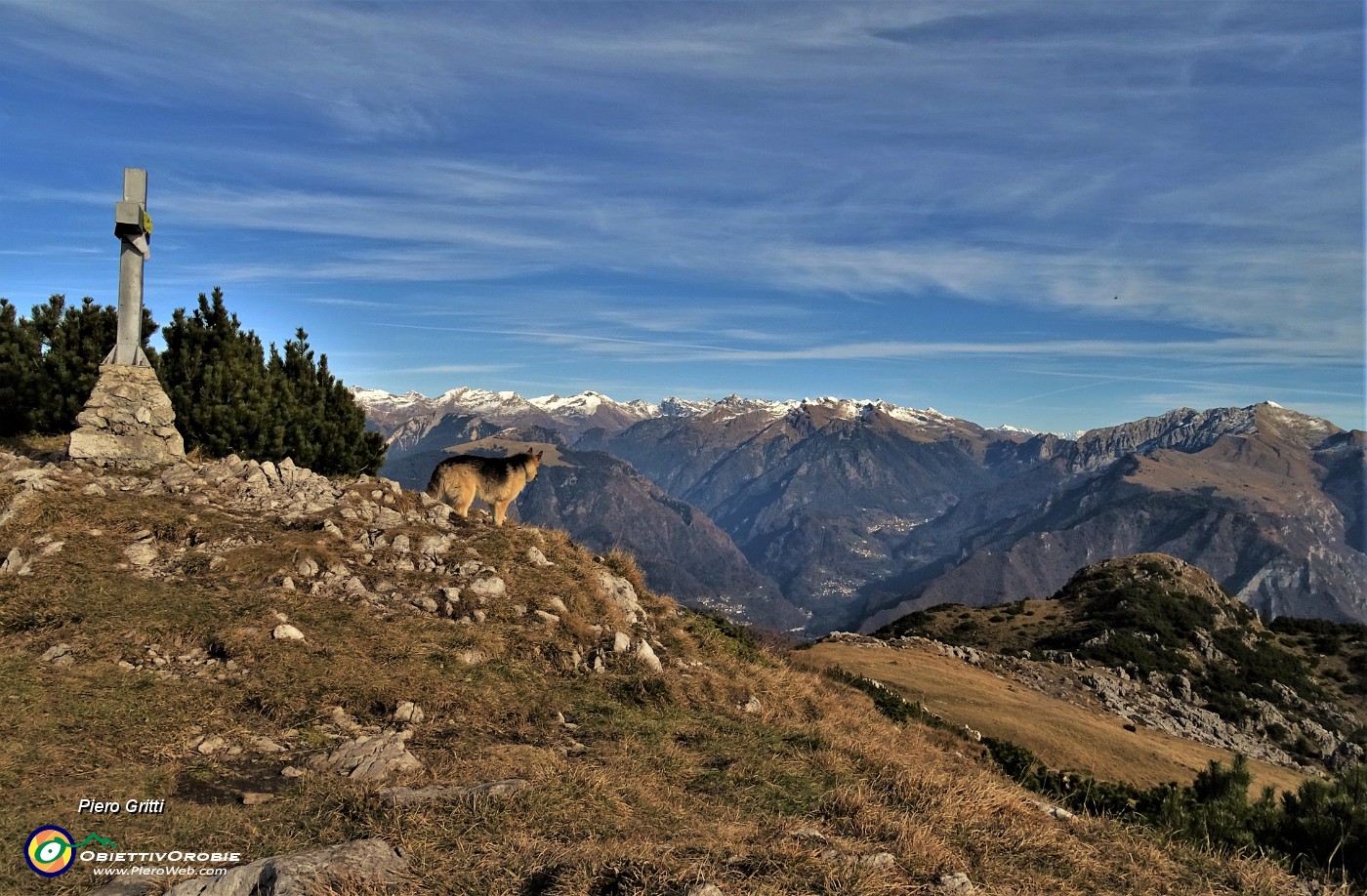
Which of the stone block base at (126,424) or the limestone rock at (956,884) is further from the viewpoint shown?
the stone block base at (126,424)

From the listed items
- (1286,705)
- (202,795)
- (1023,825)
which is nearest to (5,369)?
(202,795)

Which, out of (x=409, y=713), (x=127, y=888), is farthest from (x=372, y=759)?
(x=127, y=888)

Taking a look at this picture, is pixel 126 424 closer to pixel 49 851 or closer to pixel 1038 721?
pixel 49 851

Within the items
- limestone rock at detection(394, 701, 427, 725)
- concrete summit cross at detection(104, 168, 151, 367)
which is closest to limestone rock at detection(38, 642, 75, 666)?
limestone rock at detection(394, 701, 427, 725)

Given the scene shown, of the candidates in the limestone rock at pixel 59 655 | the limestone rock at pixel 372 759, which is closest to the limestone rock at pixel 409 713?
the limestone rock at pixel 372 759

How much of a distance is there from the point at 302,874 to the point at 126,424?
1721 centimetres

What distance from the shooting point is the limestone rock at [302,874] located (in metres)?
6.01

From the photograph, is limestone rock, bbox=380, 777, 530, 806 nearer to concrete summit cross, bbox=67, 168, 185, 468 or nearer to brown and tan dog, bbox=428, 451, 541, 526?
brown and tan dog, bbox=428, 451, 541, 526

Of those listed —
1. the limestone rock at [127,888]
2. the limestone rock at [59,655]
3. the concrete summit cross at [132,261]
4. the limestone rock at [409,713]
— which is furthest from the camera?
the concrete summit cross at [132,261]

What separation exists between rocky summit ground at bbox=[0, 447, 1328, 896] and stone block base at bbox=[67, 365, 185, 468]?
79 cm

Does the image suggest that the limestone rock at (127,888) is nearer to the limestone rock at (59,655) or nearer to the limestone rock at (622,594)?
the limestone rock at (59,655)

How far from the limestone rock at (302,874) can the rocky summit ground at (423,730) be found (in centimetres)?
3

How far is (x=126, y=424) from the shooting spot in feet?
60.9

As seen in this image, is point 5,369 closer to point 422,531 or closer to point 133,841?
point 422,531
